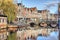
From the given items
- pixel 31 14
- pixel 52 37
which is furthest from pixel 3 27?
pixel 52 37

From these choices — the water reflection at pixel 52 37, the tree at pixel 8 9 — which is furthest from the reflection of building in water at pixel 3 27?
the water reflection at pixel 52 37

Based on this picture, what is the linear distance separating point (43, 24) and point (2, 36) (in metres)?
0.43

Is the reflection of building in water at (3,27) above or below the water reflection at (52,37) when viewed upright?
above

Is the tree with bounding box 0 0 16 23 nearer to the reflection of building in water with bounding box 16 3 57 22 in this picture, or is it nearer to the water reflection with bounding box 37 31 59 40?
the reflection of building in water with bounding box 16 3 57 22

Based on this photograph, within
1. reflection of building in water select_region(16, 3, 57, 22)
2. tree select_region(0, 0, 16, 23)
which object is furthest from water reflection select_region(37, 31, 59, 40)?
tree select_region(0, 0, 16, 23)

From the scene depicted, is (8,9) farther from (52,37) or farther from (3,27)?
(52,37)

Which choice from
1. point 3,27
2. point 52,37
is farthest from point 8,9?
point 52,37

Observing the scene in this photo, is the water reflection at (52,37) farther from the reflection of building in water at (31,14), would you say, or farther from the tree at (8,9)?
the tree at (8,9)

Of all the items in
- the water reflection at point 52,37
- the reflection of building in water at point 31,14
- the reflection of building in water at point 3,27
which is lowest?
the water reflection at point 52,37

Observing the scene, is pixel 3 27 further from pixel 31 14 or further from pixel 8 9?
pixel 31 14

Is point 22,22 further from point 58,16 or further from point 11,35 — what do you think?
point 58,16

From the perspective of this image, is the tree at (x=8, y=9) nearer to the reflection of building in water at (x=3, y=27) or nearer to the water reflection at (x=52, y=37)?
the reflection of building in water at (x=3, y=27)

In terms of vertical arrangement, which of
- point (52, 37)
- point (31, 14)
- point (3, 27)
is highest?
point (31, 14)

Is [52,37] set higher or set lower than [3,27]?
lower
